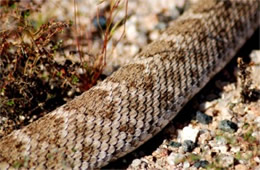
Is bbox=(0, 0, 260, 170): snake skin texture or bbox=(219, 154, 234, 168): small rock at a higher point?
bbox=(0, 0, 260, 170): snake skin texture

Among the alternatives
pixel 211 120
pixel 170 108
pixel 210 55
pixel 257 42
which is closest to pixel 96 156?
pixel 170 108

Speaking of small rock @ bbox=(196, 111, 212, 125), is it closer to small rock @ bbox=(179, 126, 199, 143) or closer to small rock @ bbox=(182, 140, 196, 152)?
small rock @ bbox=(179, 126, 199, 143)

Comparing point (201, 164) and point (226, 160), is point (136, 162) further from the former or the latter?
point (226, 160)

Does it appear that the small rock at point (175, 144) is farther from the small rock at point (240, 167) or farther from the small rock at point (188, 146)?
the small rock at point (240, 167)

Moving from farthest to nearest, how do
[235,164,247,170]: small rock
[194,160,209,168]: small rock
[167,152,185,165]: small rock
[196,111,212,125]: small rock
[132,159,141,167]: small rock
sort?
A: [196,111,212,125]: small rock, [132,159,141,167]: small rock, [167,152,185,165]: small rock, [194,160,209,168]: small rock, [235,164,247,170]: small rock

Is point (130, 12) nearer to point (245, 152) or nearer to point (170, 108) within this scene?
point (170, 108)

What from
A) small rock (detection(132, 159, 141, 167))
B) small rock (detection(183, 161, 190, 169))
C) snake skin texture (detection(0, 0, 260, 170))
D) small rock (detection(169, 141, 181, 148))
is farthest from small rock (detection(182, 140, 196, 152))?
small rock (detection(132, 159, 141, 167))

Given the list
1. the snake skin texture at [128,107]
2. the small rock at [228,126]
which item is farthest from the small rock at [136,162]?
the small rock at [228,126]
